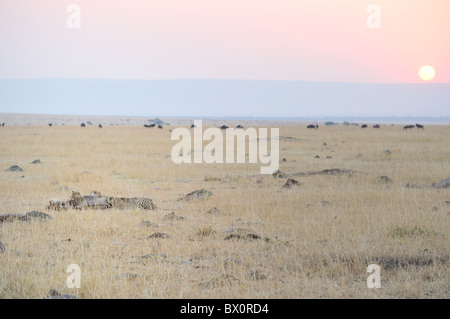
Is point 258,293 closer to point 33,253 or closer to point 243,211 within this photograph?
point 33,253


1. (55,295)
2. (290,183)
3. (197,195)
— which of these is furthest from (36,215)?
(290,183)

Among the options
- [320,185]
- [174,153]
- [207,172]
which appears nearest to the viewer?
[320,185]

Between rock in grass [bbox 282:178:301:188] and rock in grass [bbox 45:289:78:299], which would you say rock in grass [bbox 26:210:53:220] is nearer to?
rock in grass [bbox 45:289:78:299]

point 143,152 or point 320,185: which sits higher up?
point 143,152

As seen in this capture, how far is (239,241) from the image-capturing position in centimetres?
925

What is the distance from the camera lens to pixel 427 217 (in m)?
11.2

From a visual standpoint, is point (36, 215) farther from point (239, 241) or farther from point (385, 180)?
point (385, 180)

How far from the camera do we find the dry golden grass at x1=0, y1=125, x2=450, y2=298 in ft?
22.1

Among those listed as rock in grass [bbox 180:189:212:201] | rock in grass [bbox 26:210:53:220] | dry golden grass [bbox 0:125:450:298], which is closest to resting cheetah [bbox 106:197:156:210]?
dry golden grass [bbox 0:125:450:298]

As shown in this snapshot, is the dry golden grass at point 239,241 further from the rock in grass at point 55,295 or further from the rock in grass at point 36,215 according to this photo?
the rock in grass at point 36,215

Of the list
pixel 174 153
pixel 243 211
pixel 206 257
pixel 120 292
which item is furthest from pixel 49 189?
pixel 174 153

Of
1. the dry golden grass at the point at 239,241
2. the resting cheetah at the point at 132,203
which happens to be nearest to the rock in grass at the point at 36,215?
the dry golden grass at the point at 239,241

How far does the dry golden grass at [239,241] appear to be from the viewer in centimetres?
675
